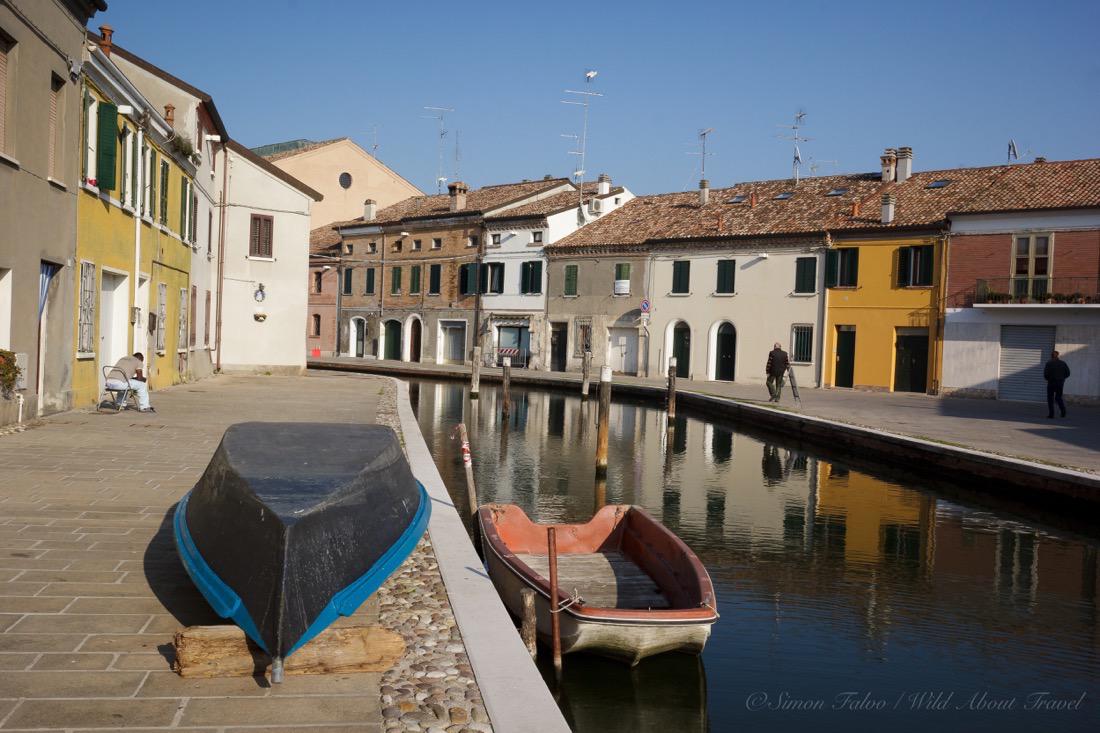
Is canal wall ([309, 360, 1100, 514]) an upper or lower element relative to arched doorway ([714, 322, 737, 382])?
lower

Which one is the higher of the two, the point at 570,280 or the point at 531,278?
the point at 531,278

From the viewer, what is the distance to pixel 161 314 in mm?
20031

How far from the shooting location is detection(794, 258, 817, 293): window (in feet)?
114

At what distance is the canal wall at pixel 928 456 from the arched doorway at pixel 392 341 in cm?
2274

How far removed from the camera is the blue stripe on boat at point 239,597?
4492 mm

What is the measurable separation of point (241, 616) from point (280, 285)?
25.9 metres

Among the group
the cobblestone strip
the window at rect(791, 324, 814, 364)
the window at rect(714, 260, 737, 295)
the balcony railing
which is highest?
the window at rect(714, 260, 737, 295)

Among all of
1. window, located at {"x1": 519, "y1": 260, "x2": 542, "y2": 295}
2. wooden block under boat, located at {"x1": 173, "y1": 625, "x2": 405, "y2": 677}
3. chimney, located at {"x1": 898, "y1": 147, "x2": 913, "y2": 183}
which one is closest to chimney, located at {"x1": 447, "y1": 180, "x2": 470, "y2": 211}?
window, located at {"x1": 519, "y1": 260, "x2": 542, "y2": 295}

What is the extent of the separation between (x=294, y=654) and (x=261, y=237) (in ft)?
86.0

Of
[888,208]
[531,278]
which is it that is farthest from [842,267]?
[531,278]

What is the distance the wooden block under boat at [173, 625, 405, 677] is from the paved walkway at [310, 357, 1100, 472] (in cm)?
1188

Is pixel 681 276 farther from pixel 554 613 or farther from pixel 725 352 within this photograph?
pixel 554 613

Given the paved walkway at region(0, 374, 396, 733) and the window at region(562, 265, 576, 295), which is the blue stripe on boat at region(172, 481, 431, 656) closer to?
the paved walkway at region(0, 374, 396, 733)

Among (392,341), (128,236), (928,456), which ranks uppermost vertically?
(128,236)
